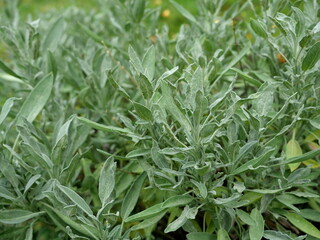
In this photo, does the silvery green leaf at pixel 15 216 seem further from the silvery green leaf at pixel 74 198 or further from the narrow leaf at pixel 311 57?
the narrow leaf at pixel 311 57

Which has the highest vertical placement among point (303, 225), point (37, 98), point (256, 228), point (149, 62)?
point (149, 62)

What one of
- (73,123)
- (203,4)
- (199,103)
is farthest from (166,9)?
(199,103)

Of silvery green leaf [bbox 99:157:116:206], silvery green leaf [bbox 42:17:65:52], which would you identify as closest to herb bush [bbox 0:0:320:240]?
silvery green leaf [bbox 99:157:116:206]

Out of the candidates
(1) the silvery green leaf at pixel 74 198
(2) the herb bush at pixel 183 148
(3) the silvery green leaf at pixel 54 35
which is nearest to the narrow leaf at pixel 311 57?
(2) the herb bush at pixel 183 148

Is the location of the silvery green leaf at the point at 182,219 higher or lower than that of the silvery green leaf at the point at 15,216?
higher

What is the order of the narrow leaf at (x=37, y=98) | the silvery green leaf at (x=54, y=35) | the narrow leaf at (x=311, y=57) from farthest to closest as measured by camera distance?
the silvery green leaf at (x=54, y=35)
the narrow leaf at (x=37, y=98)
the narrow leaf at (x=311, y=57)

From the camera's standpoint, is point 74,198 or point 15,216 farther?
point 15,216

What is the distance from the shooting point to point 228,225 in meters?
1.59

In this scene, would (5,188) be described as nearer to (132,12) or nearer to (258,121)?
(258,121)

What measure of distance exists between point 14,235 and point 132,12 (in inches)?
48.4

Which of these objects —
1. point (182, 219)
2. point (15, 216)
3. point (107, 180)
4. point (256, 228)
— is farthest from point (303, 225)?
point (15, 216)

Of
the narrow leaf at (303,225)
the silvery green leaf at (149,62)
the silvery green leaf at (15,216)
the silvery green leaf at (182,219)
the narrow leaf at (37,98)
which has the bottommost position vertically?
the narrow leaf at (303,225)

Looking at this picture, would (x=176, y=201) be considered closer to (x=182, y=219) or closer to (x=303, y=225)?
(x=182, y=219)

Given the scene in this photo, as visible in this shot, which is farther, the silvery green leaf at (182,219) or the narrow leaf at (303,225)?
the narrow leaf at (303,225)
